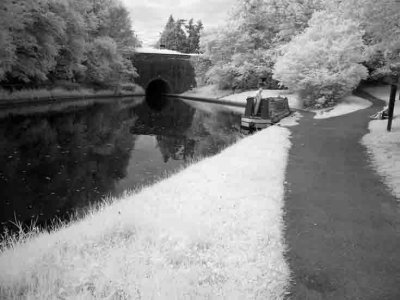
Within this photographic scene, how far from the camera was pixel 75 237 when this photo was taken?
19.3 feet

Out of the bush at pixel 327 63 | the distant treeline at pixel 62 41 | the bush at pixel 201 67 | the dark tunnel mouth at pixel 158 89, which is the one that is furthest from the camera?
the dark tunnel mouth at pixel 158 89

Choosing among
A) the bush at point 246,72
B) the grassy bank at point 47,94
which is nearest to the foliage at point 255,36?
the bush at point 246,72

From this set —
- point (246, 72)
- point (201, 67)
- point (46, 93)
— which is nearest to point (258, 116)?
point (46, 93)

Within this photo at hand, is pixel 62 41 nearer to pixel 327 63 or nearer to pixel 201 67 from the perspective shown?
pixel 327 63

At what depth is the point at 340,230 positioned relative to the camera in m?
6.51

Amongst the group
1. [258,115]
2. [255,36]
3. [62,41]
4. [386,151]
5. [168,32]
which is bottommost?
[258,115]

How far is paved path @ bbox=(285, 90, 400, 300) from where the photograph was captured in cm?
482

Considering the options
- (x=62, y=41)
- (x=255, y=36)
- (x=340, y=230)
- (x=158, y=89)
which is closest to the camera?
(x=340, y=230)

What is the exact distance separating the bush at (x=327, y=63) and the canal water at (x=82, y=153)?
7.30 m

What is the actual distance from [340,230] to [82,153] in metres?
11.2

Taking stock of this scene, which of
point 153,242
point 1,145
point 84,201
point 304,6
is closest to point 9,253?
point 153,242

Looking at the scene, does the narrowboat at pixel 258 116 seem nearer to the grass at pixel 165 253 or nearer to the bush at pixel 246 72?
the grass at pixel 165 253

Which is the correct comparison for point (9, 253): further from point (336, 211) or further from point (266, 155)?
point (266, 155)

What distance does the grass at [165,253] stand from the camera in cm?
439
